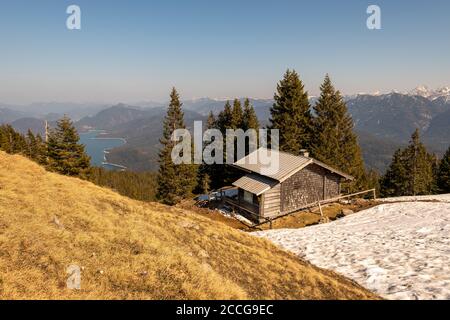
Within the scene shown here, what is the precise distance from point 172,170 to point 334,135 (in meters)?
25.2

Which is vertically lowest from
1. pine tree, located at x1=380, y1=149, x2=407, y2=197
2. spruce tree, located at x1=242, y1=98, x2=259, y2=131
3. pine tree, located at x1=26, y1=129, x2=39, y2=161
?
pine tree, located at x1=380, y1=149, x2=407, y2=197

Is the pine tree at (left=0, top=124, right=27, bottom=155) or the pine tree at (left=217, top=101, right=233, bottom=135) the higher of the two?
the pine tree at (left=217, top=101, right=233, bottom=135)

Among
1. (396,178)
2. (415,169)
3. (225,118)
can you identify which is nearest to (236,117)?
(225,118)

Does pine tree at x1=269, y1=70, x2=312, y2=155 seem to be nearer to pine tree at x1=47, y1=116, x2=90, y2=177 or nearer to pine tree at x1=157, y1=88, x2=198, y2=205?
pine tree at x1=157, y1=88, x2=198, y2=205

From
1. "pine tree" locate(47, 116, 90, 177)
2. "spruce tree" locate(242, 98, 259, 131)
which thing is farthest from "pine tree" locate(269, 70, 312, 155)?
"pine tree" locate(47, 116, 90, 177)

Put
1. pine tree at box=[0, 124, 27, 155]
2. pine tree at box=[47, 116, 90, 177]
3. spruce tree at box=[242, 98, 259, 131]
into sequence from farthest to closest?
pine tree at box=[0, 124, 27, 155] → spruce tree at box=[242, 98, 259, 131] → pine tree at box=[47, 116, 90, 177]

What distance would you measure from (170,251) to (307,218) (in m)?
22.8

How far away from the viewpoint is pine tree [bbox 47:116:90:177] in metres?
40.9

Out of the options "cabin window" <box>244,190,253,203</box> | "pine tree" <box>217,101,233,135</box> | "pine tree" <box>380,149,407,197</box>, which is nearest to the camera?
"cabin window" <box>244,190,253,203</box>

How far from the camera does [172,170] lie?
48.2 meters

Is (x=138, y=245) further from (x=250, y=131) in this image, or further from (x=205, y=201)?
(x=250, y=131)

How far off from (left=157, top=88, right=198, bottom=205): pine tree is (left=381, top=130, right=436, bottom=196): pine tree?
40.0 meters
